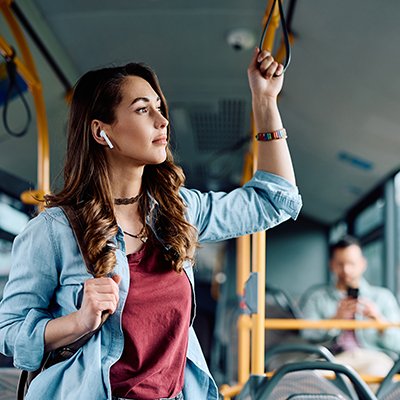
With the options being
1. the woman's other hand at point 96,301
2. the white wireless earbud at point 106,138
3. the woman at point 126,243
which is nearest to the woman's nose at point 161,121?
the woman at point 126,243

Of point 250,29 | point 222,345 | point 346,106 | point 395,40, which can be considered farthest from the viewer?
point 222,345

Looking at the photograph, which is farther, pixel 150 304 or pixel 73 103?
pixel 73 103

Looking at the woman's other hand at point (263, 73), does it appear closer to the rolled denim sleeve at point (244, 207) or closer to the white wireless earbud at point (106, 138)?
the rolled denim sleeve at point (244, 207)

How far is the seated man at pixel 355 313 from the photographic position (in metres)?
3.45

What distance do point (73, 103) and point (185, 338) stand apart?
1.80 ft

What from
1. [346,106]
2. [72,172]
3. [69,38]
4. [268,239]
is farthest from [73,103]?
[268,239]

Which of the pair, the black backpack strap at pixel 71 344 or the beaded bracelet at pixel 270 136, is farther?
the beaded bracelet at pixel 270 136

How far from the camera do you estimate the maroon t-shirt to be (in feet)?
3.59

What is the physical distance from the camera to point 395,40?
271 centimetres

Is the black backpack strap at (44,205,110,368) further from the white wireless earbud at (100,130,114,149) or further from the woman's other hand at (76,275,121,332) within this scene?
the white wireless earbud at (100,130,114,149)

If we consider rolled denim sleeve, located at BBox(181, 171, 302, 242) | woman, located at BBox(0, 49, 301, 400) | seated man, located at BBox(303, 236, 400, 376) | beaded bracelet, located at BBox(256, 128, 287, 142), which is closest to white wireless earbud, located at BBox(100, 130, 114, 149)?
woman, located at BBox(0, 49, 301, 400)

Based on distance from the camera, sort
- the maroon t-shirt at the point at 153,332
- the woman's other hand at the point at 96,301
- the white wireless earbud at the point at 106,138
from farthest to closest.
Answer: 1. the white wireless earbud at the point at 106,138
2. the maroon t-shirt at the point at 153,332
3. the woman's other hand at the point at 96,301

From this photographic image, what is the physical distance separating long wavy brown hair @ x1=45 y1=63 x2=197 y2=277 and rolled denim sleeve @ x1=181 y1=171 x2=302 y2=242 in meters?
0.07

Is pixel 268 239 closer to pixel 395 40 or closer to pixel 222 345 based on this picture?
pixel 222 345
